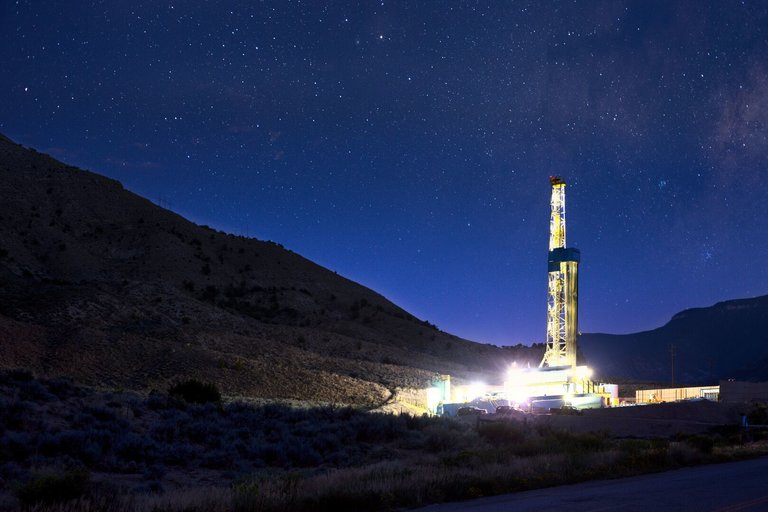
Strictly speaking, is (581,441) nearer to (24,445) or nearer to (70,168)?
(24,445)

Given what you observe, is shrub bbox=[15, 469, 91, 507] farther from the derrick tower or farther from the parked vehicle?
the derrick tower

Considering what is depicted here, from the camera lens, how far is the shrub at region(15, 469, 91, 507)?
11.8 m

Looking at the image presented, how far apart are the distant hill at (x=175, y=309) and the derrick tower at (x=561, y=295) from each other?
12148 millimetres

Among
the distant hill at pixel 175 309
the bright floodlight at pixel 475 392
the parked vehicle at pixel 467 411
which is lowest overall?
the parked vehicle at pixel 467 411

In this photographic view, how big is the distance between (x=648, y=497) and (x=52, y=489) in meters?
10.3

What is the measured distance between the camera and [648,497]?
13.2 m

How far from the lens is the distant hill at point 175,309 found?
44.8 m

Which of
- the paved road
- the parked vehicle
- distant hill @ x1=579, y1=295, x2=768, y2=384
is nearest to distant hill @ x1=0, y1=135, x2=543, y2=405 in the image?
the parked vehicle

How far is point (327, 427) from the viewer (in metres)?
26.2

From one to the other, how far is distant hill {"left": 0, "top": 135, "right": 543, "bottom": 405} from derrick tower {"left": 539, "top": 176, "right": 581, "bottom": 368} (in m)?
12.1

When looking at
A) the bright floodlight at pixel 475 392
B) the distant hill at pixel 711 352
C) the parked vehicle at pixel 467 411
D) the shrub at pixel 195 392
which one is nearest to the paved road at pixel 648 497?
the parked vehicle at pixel 467 411

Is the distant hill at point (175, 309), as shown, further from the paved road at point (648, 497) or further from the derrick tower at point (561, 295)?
the paved road at point (648, 497)

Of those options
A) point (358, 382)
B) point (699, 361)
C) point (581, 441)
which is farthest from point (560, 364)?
point (699, 361)

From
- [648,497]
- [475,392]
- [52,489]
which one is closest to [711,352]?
[475,392]
